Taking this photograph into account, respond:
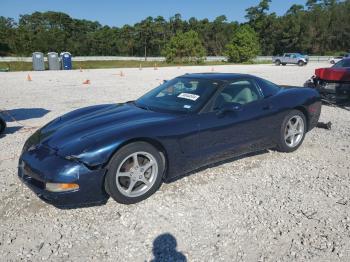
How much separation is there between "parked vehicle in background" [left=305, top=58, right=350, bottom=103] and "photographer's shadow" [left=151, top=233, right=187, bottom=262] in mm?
7471

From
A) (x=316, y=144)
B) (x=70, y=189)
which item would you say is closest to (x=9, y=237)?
(x=70, y=189)

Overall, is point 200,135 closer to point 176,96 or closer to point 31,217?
point 176,96

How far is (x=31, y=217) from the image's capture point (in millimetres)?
3480

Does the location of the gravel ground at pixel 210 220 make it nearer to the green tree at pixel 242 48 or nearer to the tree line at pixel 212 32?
the green tree at pixel 242 48

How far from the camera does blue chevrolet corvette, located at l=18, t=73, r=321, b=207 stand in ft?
11.0

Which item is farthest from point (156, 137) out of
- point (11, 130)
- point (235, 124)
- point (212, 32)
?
point (212, 32)

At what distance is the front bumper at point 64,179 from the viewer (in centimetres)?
326

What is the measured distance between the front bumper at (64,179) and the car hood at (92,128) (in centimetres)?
15

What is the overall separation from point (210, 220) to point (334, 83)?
716cm

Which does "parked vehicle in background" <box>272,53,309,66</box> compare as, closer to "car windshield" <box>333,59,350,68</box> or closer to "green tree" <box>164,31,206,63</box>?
"green tree" <box>164,31,206,63</box>

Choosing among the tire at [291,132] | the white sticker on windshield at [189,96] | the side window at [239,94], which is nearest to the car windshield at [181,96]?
the white sticker on windshield at [189,96]

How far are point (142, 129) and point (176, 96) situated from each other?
1046mm

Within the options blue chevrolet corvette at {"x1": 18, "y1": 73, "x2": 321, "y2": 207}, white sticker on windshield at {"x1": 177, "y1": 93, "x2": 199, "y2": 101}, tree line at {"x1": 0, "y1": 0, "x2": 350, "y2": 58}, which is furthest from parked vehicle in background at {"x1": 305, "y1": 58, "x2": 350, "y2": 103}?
tree line at {"x1": 0, "y1": 0, "x2": 350, "y2": 58}

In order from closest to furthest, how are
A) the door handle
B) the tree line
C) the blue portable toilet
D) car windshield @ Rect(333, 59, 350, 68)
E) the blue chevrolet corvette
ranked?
1. the blue chevrolet corvette
2. the door handle
3. car windshield @ Rect(333, 59, 350, 68)
4. the blue portable toilet
5. the tree line
